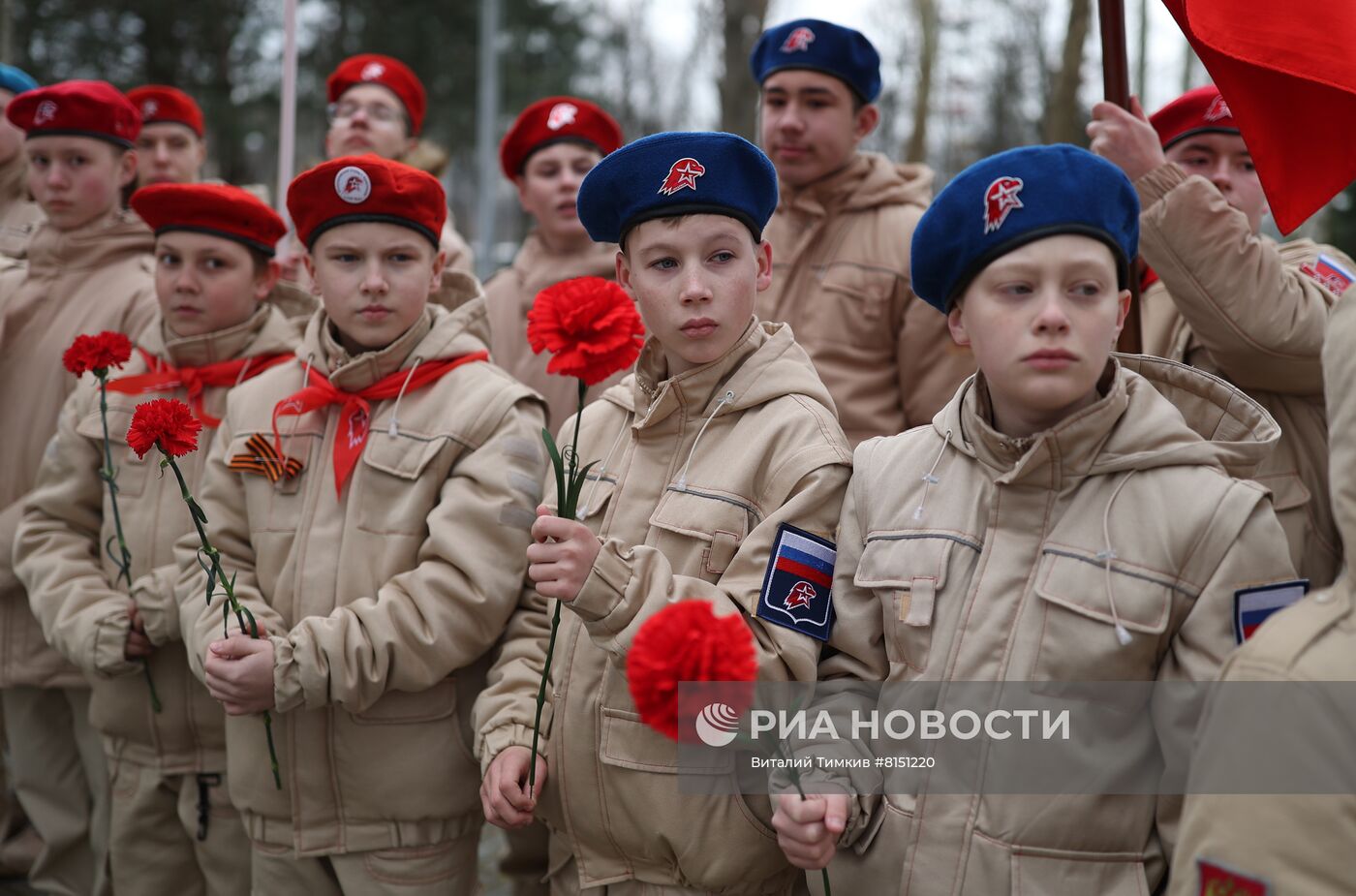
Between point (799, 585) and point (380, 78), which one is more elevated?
point (380, 78)

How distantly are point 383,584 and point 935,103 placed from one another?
22.5 metres

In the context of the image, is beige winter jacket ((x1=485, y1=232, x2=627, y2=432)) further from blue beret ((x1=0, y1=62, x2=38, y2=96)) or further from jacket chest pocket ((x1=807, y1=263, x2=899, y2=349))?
blue beret ((x1=0, y1=62, x2=38, y2=96))

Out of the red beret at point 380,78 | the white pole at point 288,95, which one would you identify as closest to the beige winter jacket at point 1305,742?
the white pole at point 288,95

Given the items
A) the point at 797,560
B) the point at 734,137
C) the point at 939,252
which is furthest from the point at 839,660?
the point at 734,137

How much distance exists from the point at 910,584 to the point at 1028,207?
2.47ft

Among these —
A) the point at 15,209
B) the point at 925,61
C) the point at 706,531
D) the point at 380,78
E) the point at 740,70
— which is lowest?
the point at 706,531

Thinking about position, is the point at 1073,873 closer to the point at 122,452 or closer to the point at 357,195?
the point at 357,195

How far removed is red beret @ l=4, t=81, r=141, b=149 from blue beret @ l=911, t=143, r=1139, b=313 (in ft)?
13.0

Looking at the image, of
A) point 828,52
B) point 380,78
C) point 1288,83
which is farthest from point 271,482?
point 380,78

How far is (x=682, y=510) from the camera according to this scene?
2793 millimetres

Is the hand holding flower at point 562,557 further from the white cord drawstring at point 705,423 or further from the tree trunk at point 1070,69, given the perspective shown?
the tree trunk at point 1070,69

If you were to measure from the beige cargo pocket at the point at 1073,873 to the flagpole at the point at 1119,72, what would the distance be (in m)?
1.45

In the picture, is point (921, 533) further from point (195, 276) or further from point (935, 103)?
point (935, 103)

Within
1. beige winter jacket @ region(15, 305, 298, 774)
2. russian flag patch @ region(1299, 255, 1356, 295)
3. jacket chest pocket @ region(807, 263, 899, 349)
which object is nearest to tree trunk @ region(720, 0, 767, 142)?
jacket chest pocket @ region(807, 263, 899, 349)
